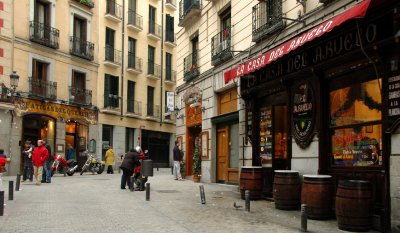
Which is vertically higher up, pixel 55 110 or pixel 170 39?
pixel 170 39

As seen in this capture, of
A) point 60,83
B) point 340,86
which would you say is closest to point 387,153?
point 340,86

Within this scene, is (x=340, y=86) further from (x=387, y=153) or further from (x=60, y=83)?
(x=60, y=83)

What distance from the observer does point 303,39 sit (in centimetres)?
945

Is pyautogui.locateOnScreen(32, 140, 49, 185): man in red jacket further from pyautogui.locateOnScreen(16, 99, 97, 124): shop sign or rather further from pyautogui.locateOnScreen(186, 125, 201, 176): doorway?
pyautogui.locateOnScreen(16, 99, 97, 124): shop sign

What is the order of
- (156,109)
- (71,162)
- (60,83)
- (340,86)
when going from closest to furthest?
(340,86)
(71,162)
(60,83)
(156,109)

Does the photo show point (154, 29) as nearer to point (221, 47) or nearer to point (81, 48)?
point (81, 48)

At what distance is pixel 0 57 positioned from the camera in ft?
77.6

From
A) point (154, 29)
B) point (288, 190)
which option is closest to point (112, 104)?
point (154, 29)

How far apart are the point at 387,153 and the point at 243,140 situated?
7127 millimetres

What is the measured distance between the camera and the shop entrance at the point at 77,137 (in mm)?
28870

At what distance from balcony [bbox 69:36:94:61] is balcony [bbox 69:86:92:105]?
2134mm

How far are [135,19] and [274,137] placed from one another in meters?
24.6

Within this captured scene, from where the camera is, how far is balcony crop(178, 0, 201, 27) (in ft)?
65.6

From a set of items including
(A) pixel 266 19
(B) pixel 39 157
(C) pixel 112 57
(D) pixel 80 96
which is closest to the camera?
(A) pixel 266 19
